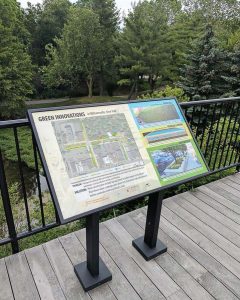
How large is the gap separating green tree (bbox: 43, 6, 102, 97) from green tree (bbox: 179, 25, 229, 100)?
26.6 ft

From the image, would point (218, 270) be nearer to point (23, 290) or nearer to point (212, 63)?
point (23, 290)

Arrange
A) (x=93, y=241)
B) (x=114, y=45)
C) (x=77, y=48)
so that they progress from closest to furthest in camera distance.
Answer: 1. (x=93, y=241)
2. (x=77, y=48)
3. (x=114, y=45)

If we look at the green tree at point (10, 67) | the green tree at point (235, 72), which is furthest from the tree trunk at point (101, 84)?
the green tree at point (235, 72)

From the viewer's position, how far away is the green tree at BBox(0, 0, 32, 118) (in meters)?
12.6

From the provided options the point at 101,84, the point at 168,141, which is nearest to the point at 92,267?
the point at 168,141

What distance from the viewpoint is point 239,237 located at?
200 cm

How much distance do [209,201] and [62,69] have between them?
49.8 feet

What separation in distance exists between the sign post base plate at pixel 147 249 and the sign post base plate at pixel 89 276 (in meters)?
0.30

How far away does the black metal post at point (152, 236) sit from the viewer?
1.64m

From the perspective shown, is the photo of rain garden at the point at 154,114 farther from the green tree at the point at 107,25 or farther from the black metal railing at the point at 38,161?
the green tree at the point at 107,25

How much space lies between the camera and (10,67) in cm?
1287

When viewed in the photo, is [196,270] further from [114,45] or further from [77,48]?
[114,45]

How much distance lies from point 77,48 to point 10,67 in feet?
14.3

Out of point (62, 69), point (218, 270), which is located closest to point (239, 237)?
point (218, 270)
